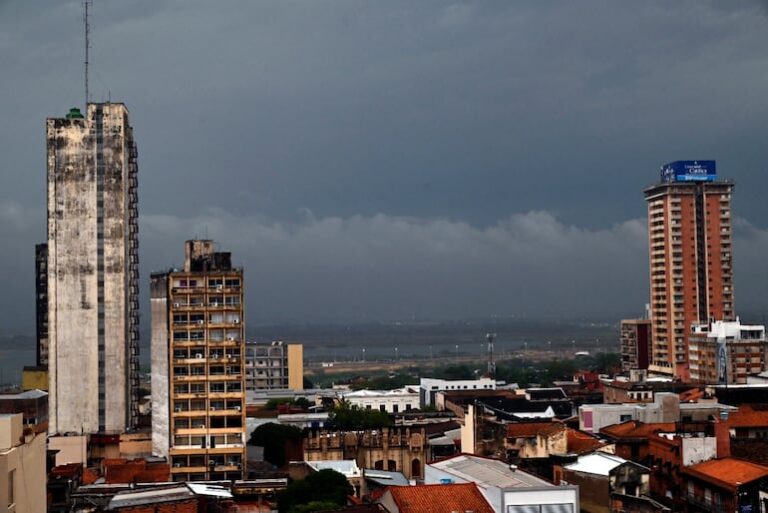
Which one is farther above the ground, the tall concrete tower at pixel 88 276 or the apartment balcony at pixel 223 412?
the tall concrete tower at pixel 88 276

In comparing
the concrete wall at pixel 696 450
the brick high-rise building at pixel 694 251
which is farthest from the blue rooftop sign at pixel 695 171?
the concrete wall at pixel 696 450

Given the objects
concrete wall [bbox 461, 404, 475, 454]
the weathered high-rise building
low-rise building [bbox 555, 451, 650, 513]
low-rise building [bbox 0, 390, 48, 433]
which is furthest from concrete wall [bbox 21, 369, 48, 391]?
low-rise building [bbox 555, 451, 650, 513]

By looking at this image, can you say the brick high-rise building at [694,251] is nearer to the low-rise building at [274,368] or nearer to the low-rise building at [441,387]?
the low-rise building at [441,387]

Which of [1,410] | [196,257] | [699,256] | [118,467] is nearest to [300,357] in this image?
[699,256]

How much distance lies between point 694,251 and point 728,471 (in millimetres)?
71967

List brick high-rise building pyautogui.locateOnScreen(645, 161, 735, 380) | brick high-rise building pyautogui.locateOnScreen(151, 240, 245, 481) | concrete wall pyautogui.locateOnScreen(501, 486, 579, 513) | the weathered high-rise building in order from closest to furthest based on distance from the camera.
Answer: concrete wall pyautogui.locateOnScreen(501, 486, 579, 513), brick high-rise building pyautogui.locateOnScreen(151, 240, 245, 481), the weathered high-rise building, brick high-rise building pyautogui.locateOnScreen(645, 161, 735, 380)

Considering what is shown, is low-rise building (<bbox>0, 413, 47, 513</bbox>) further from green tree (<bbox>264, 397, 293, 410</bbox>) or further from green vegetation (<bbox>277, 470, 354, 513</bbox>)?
green tree (<bbox>264, 397, 293, 410</bbox>)

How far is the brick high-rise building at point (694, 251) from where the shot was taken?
10925cm

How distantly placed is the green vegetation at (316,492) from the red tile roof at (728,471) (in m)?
12.4

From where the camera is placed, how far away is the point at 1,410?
38.4m

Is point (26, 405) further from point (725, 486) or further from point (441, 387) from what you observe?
point (441, 387)

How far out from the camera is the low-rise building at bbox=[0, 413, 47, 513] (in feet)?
48.8

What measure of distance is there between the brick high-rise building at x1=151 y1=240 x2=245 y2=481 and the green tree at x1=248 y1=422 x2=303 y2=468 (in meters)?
6.83

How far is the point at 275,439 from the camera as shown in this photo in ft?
219
